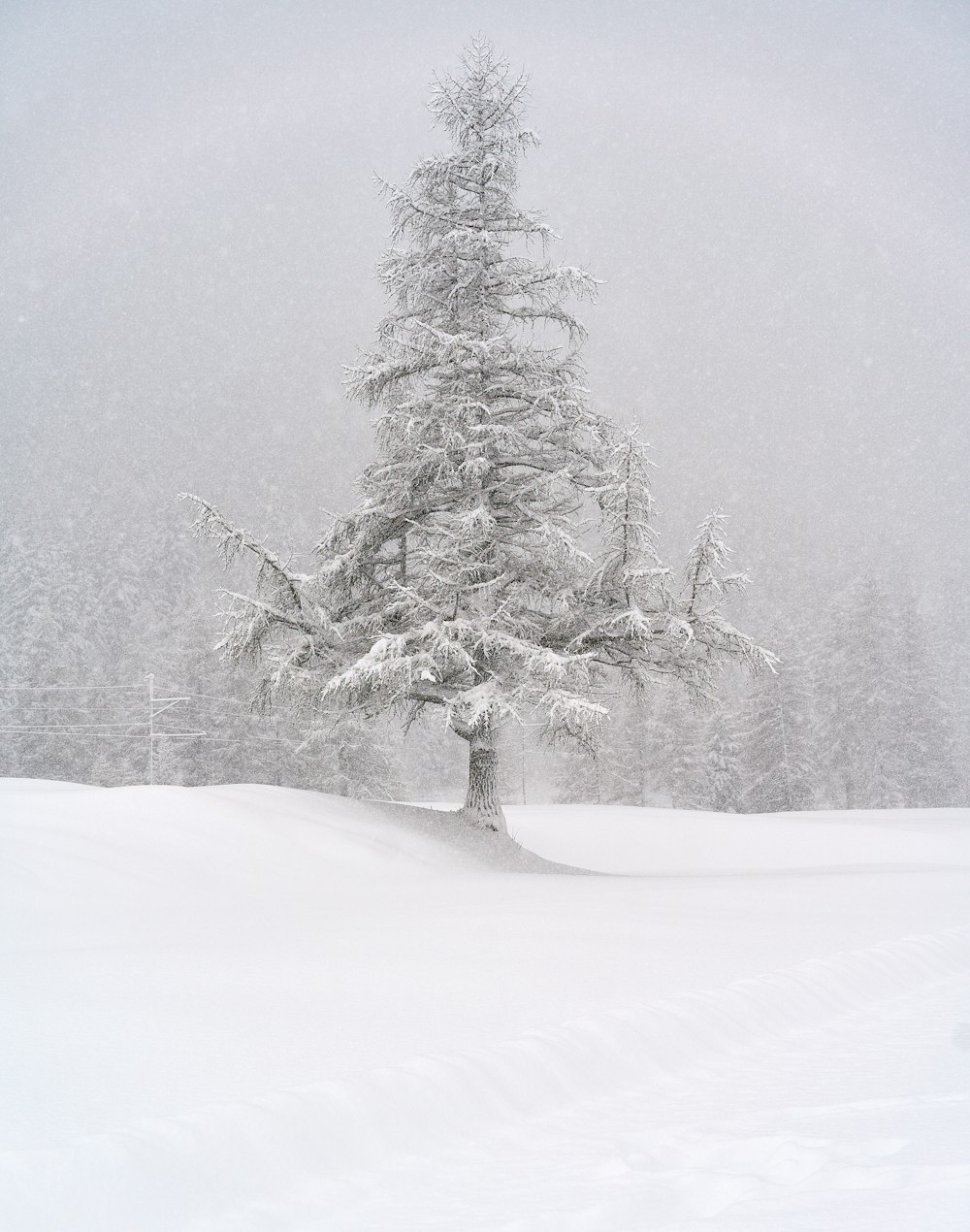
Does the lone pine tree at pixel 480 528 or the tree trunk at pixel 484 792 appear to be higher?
the lone pine tree at pixel 480 528

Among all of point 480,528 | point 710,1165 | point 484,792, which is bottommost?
point 710,1165

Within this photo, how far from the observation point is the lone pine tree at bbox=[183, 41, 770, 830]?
40.4ft

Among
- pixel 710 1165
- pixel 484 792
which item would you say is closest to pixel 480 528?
pixel 484 792

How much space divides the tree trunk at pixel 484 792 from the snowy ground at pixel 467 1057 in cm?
473

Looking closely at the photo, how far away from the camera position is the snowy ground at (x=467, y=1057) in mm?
2816

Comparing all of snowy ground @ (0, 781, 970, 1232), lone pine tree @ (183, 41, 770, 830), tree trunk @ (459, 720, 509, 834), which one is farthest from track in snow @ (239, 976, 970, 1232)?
tree trunk @ (459, 720, 509, 834)

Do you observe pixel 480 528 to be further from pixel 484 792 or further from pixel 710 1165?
pixel 710 1165

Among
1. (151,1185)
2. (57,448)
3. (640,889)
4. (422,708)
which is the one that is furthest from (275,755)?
(57,448)

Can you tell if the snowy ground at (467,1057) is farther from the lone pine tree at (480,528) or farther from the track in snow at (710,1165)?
the lone pine tree at (480,528)

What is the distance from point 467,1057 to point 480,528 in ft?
30.1

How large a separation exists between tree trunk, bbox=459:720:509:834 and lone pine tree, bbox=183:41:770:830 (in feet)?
0.11

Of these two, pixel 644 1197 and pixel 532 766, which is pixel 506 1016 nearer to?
pixel 644 1197

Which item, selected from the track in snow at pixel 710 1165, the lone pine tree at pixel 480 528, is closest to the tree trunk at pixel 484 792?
the lone pine tree at pixel 480 528

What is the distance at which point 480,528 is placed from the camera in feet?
41.2
